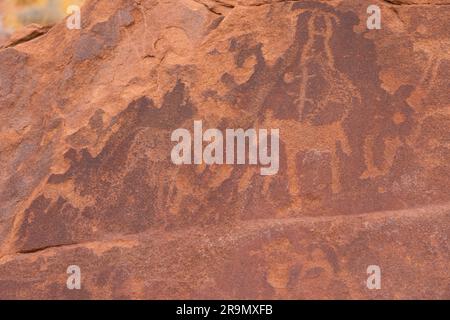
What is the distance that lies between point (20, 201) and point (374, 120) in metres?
1.60

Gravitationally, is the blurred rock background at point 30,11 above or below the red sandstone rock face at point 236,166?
above

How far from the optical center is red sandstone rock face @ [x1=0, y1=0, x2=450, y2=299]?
2777mm

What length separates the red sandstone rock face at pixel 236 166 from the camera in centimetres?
278

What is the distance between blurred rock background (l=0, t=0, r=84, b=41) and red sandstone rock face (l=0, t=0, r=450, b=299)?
0.84 meters

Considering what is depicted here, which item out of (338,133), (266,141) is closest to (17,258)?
(266,141)

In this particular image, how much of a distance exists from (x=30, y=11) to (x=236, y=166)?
194 centimetres

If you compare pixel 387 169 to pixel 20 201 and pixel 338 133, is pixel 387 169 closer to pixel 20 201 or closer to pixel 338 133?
pixel 338 133

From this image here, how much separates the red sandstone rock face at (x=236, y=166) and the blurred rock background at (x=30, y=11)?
2.76ft

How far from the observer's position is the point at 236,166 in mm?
2936

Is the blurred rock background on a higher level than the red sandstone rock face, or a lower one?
higher

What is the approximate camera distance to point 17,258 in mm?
2904

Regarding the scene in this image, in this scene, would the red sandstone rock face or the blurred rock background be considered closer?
the red sandstone rock face

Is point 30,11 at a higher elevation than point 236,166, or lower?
higher

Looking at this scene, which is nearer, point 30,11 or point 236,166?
point 236,166
